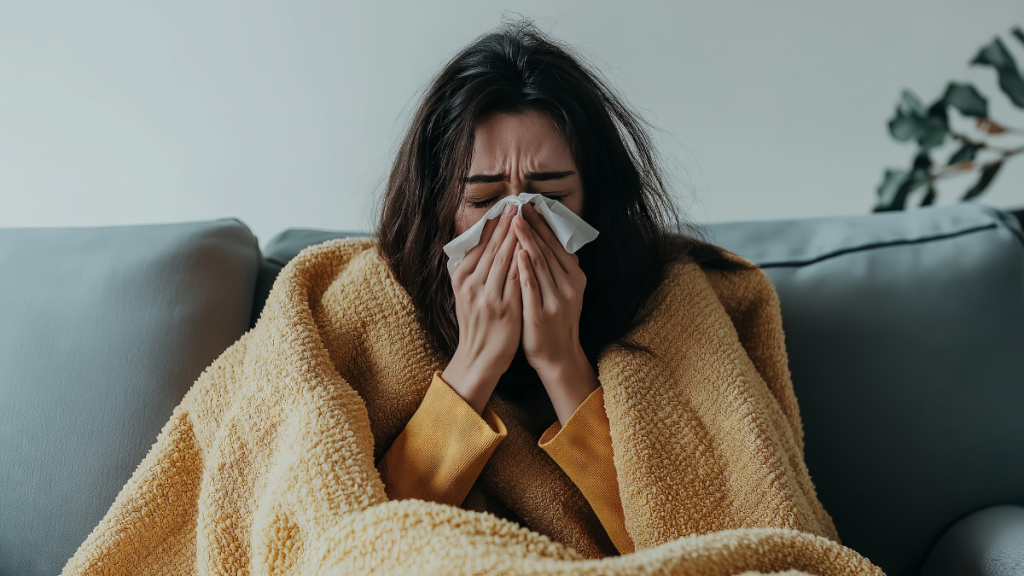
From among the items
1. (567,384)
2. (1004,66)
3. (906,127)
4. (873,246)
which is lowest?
(567,384)

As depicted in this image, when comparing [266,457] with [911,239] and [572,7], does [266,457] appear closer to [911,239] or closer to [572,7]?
[911,239]

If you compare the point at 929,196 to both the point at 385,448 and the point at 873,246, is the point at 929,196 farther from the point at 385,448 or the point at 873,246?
the point at 385,448

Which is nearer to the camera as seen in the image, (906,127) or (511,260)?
(511,260)

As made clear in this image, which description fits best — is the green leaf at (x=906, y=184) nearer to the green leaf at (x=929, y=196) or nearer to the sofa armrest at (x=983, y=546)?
the green leaf at (x=929, y=196)

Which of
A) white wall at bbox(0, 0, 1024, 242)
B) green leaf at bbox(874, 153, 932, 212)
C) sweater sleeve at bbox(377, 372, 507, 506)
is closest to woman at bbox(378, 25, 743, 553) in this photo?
sweater sleeve at bbox(377, 372, 507, 506)

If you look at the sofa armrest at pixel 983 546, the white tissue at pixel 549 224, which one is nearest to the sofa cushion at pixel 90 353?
the white tissue at pixel 549 224

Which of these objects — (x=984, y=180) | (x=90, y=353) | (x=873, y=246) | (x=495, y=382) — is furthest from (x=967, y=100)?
(x=90, y=353)

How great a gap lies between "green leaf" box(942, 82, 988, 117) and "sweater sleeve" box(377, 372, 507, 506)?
1175 mm

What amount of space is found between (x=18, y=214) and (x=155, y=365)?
79cm

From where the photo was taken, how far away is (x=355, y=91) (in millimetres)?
1339

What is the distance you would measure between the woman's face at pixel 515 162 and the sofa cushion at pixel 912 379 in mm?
403

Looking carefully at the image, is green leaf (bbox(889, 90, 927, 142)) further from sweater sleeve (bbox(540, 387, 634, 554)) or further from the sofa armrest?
sweater sleeve (bbox(540, 387, 634, 554))

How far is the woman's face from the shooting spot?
2.40 feet

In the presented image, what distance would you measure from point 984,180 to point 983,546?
3.11 ft
